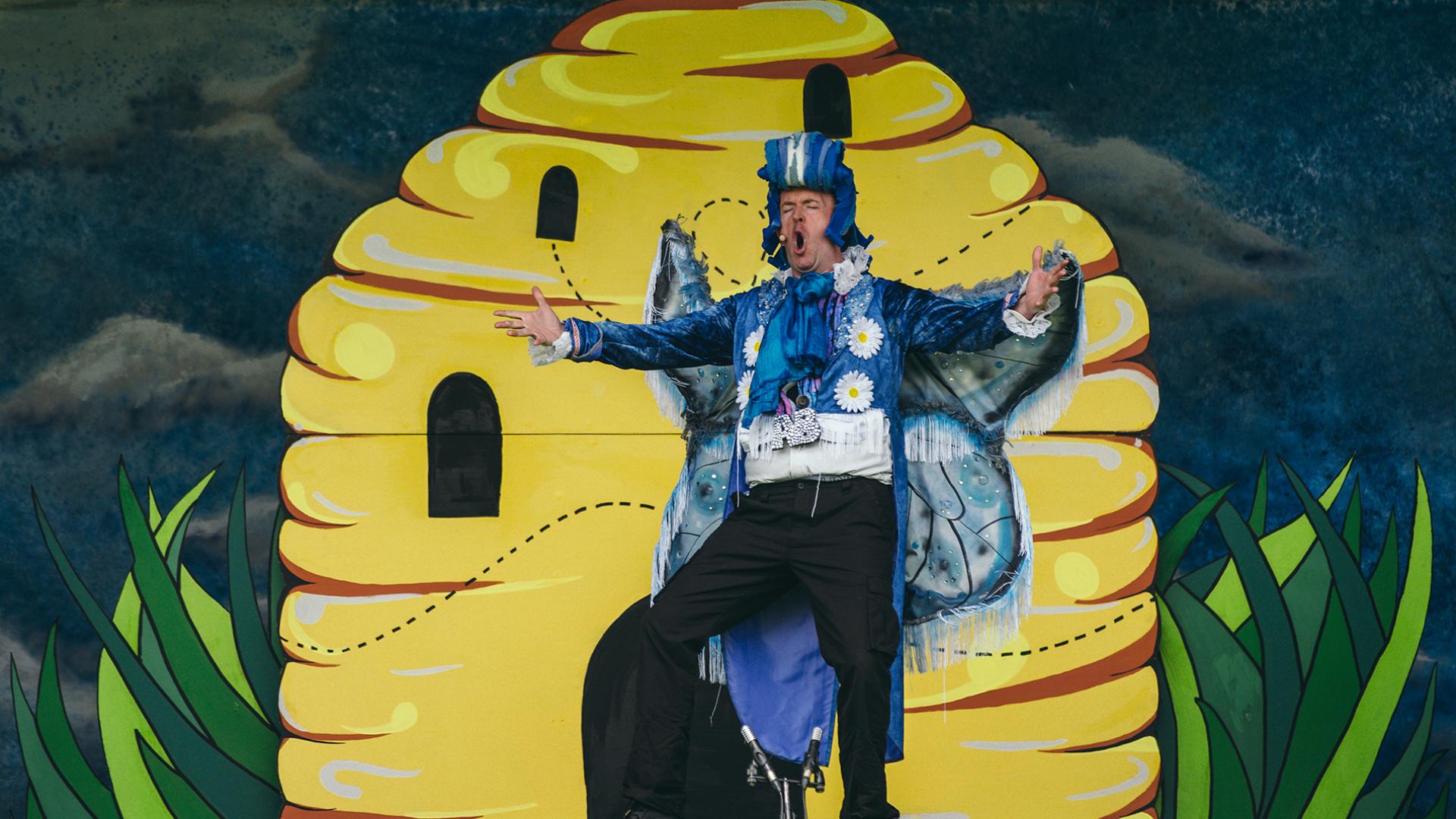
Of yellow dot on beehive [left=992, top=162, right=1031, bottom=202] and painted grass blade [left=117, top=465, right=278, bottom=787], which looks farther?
yellow dot on beehive [left=992, top=162, right=1031, bottom=202]

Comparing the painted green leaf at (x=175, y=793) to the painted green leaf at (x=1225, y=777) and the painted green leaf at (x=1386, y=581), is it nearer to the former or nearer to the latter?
the painted green leaf at (x=1225, y=777)

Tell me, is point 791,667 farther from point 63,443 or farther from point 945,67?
point 63,443

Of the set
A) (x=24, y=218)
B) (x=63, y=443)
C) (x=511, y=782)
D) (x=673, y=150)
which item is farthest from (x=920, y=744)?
(x=24, y=218)

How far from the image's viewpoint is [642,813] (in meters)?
3.59

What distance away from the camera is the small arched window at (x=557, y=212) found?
4824mm

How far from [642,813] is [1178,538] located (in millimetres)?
2050

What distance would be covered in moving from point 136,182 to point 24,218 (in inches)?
15.2

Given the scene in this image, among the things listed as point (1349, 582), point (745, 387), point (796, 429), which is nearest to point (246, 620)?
point (745, 387)

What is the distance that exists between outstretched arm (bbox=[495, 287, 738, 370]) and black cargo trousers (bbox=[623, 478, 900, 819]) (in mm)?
414

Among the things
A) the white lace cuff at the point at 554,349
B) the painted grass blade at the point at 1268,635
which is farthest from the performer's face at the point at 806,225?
the painted grass blade at the point at 1268,635

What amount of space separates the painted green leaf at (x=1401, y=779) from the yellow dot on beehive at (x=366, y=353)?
10.8 feet

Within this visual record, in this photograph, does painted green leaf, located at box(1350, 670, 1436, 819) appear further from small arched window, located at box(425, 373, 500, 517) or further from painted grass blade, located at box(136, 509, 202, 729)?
painted grass blade, located at box(136, 509, 202, 729)

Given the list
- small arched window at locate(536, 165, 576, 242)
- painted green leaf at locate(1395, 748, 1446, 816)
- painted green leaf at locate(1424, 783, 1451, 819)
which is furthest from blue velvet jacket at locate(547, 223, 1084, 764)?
painted green leaf at locate(1424, 783, 1451, 819)

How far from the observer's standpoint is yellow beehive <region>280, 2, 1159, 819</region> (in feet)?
15.2
